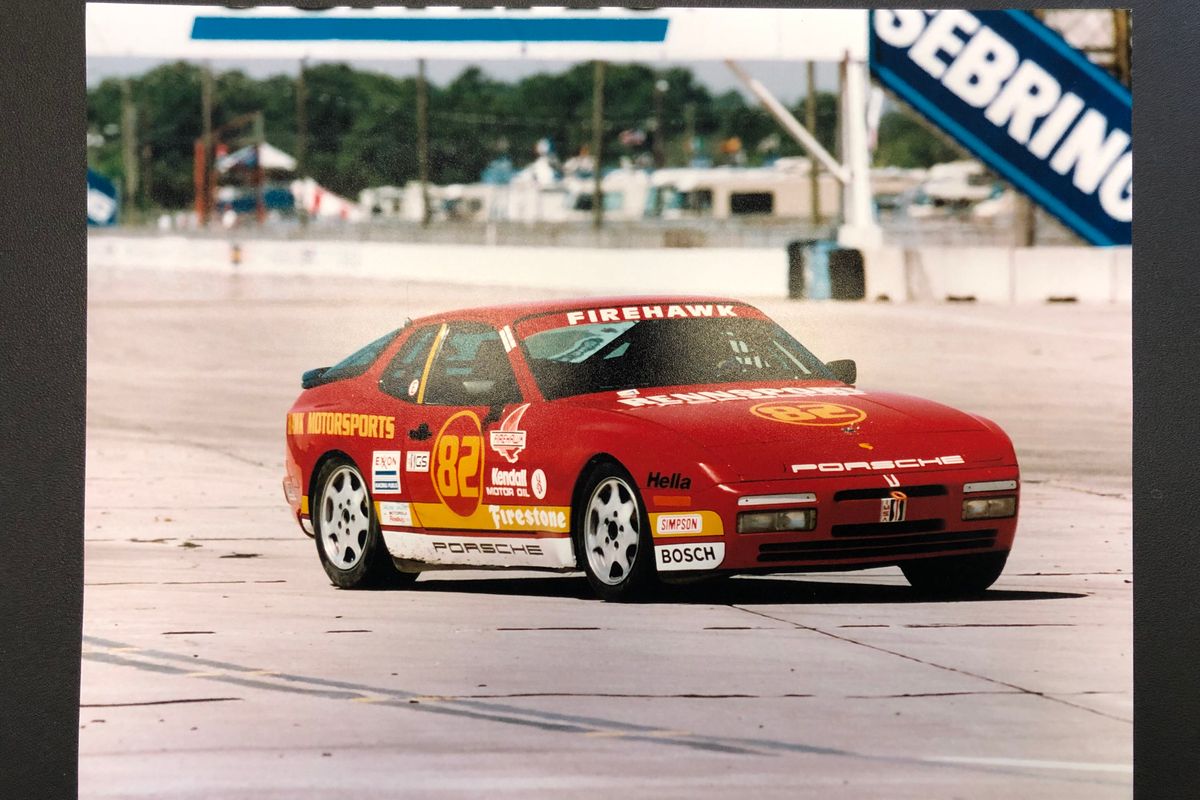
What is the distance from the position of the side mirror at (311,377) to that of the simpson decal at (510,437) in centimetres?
85

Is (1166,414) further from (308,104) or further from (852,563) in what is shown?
(308,104)

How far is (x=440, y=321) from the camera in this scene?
28.9 feet

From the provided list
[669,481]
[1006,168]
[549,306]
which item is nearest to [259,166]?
[549,306]

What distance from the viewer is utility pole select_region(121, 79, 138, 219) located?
8.45 m

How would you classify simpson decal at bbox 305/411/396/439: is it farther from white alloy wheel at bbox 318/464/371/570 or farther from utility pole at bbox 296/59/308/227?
utility pole at bbox 296/59/308/227

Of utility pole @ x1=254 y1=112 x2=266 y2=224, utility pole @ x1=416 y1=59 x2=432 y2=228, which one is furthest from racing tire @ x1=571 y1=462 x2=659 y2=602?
utility pole @ x1=254 y1=112 x2=266 y2=224

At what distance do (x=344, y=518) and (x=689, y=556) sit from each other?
1701mm

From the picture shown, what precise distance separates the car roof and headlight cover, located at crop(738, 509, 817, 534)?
3.80 ft

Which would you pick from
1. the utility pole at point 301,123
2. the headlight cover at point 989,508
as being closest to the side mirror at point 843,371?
the headlight cover at point 989,508

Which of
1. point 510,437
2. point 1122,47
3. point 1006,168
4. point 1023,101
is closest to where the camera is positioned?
point 510,437

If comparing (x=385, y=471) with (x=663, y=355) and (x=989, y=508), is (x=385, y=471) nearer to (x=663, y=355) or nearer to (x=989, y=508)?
(x=663, y=355)

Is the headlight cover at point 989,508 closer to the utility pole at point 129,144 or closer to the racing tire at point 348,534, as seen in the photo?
the racing tire at point 348,534

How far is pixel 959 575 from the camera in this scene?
27.8 ft

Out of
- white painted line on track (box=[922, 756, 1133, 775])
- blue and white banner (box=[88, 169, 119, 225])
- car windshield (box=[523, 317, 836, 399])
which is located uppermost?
blue and white banner (box=[88, 169, 119, 225])
